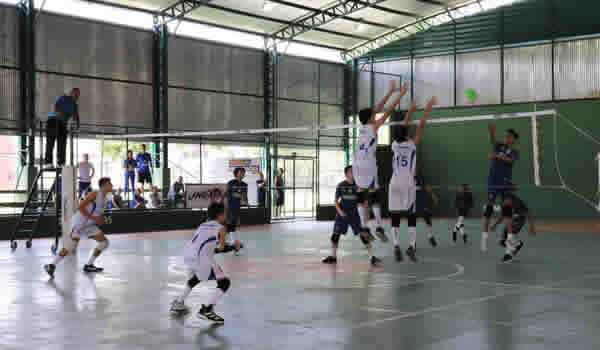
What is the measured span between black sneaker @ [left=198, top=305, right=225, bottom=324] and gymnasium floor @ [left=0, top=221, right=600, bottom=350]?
0.38 feet

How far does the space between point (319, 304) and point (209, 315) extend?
5.61ft

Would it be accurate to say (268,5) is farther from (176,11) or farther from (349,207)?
(349,207)

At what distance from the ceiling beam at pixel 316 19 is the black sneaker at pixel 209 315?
85.3 ft

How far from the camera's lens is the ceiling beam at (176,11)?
29.1 meters

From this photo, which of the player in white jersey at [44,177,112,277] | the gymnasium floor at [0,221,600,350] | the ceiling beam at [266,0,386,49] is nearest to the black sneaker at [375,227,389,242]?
the gymnasium floor at [0,221,600,350]

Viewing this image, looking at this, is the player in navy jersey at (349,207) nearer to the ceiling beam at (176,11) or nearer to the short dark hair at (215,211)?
the short dark hair at (215,211)

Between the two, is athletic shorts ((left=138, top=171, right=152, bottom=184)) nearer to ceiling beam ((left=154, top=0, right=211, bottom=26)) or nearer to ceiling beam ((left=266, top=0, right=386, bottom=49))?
ceiling beam ((left=154, top=0, right=211, bottom=26))

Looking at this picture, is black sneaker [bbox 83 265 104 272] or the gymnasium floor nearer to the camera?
the gymnasium floor

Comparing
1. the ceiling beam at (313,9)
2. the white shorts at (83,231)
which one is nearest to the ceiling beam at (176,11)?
the ceiling beam at (313,9)

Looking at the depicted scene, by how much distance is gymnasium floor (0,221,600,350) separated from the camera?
6.80m

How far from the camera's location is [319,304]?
888 centimetres

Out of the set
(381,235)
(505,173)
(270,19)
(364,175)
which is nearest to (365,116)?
(364,175)

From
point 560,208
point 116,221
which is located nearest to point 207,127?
point 116,221

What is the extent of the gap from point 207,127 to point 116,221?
812cm
